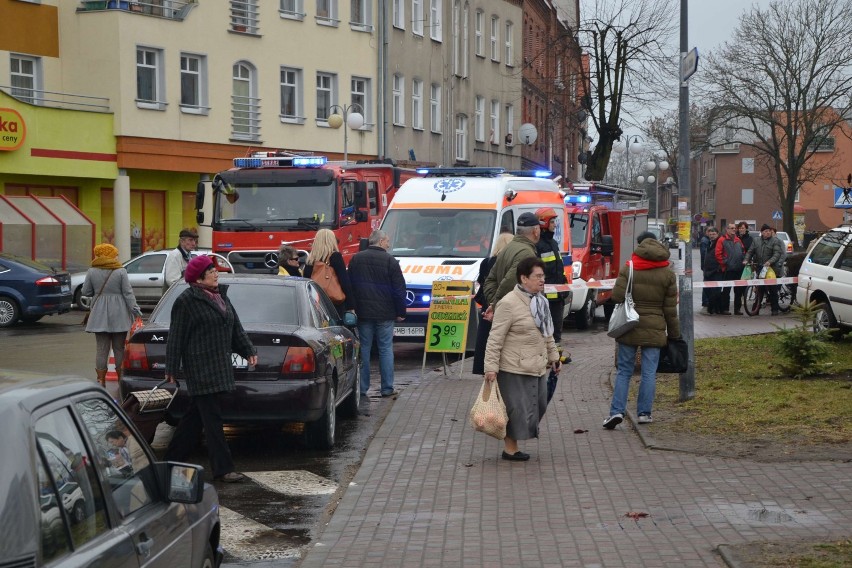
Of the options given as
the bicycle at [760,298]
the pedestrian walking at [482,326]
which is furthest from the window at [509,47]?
the pedestrian walking at [482,326]

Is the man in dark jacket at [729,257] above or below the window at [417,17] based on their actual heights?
below

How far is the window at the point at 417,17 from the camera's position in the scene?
46.5 meters

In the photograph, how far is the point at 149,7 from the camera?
35531 millimetres

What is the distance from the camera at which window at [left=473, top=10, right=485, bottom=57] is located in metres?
53.2

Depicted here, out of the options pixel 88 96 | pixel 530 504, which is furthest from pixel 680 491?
pixel 88 96

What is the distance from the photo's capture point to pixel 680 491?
8719 millimetres

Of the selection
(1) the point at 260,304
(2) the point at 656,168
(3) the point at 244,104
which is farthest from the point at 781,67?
(1) the point at 260,304

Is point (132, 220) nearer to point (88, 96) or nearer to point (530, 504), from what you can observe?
point (88, 96)

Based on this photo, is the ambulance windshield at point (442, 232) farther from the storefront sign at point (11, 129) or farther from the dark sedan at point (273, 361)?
the storefront sign at point (11, 129)

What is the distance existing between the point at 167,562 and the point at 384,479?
482 cm

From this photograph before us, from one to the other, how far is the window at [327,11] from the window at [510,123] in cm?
1674

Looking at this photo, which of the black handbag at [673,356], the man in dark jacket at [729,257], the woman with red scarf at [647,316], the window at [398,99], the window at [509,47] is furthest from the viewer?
the window at [509,47]

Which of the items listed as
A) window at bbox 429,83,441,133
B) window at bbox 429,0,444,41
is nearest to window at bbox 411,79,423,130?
window at bbox 429,83,441,133

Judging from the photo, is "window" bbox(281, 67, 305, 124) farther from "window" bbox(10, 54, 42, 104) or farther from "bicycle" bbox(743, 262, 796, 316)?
"bicycle" bbox(743, 262, 796, 316)
